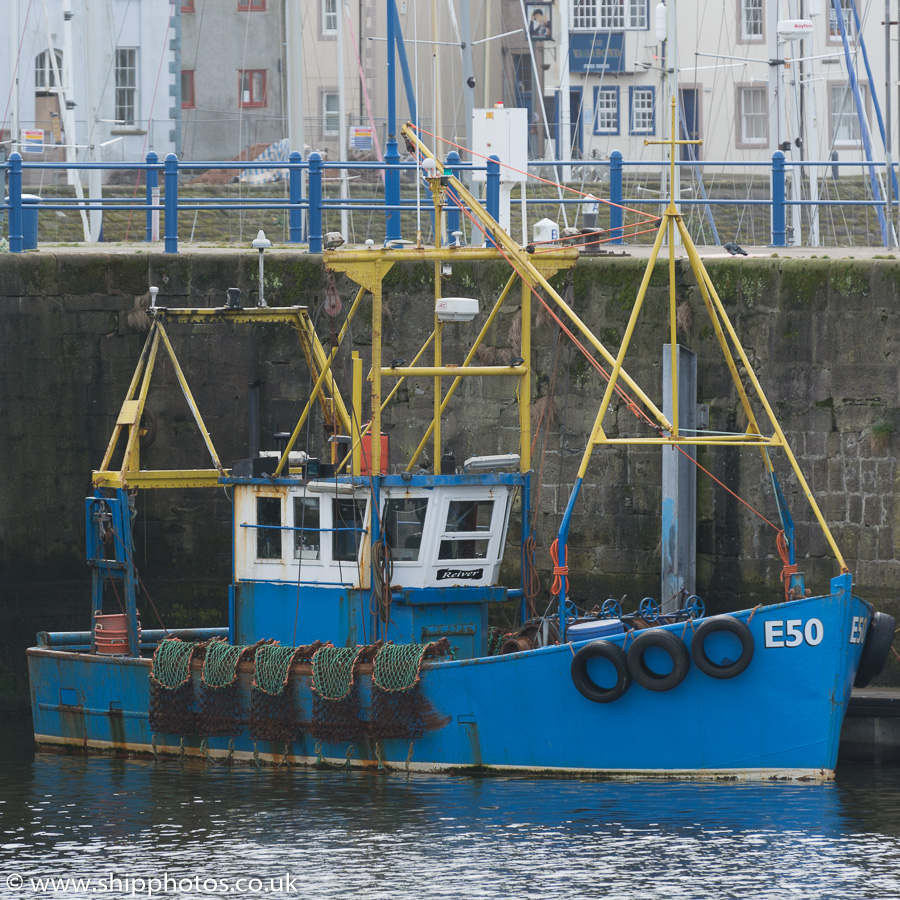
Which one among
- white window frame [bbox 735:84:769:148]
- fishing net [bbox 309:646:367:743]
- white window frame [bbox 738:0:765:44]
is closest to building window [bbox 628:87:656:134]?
white window frame [bbox 735:84:769:148]

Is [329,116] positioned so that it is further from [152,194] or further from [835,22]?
[152,194]

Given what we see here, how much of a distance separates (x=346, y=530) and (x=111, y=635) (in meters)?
2.35

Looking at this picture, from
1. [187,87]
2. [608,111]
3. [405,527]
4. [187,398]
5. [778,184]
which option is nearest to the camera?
[405,527]

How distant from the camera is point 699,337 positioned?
15945 millimetres

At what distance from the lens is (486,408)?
16609mm

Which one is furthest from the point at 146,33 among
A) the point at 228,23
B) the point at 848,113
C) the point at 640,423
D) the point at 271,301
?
the point at 640,423

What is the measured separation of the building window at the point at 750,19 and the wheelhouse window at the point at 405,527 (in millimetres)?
26860

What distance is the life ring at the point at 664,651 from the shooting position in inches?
506

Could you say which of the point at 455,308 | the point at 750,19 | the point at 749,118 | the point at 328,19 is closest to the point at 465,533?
the point at 455,308

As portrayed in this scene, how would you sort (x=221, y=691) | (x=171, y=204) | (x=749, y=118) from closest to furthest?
1. (x=221, y=691)
2. (x=171, y=204)
3. (x=749, y=118)

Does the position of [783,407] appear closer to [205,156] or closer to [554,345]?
[554,345]

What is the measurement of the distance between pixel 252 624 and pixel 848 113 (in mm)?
28603

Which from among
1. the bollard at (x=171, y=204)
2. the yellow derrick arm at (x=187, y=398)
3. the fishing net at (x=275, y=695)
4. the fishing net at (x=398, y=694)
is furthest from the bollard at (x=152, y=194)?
the fishing net at (x=398, y=694)

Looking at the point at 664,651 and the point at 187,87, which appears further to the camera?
the point at 187,87
